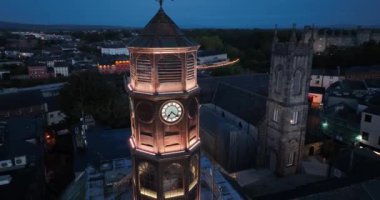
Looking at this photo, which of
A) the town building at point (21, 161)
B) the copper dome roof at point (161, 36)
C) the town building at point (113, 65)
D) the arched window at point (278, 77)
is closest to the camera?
the copper dome roof at point (161, 36)

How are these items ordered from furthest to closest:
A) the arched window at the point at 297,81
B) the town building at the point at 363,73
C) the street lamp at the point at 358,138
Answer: the town building at the point at 363,73
the street lamp at the point at 358,138
the arched window at the point at 297,81

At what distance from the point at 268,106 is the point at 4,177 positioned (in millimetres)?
28498

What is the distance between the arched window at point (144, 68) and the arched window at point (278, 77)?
22586mm

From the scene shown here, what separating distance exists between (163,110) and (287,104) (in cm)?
2169

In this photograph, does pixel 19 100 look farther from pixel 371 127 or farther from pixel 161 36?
pixel 371 127

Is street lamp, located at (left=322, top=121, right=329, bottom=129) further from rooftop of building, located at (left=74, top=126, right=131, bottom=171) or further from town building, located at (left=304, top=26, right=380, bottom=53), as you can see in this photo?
town building, located at (left=304, top=26, right=380, bottom=53)

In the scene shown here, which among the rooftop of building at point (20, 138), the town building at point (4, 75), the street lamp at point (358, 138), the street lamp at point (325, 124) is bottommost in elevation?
the street lamp at point (358, 138)

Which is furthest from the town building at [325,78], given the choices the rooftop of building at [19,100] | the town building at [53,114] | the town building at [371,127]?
the rooftop of building at [19,100]

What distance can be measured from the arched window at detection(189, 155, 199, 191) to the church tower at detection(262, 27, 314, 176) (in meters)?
19.3

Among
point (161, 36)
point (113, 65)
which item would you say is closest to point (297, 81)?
point (161, 36)

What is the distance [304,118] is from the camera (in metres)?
31.9

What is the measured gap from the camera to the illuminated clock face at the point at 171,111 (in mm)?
12086

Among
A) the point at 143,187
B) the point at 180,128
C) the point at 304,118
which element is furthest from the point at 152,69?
the point at 304,118

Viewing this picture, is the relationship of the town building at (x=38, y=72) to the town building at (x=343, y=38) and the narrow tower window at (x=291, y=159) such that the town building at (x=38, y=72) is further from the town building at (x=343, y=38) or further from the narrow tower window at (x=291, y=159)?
the town building at (x=343, y=38)
